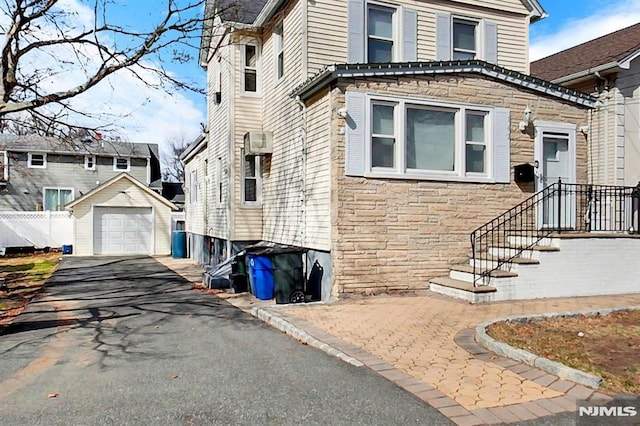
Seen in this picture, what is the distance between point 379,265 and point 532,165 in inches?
170

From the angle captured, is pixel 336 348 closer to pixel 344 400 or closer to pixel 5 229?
pixel 344 400

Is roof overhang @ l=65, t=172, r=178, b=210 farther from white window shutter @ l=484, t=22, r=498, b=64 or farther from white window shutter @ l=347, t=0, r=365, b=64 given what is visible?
white window shutter @ l=484, t=22, r=498, b=64

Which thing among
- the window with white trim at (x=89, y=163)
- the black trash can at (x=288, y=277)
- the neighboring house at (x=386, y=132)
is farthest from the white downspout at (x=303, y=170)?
the window with white trim at (x=89, y=163)

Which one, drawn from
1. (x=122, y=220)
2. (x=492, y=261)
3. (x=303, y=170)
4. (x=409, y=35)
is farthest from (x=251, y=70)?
(x=122, y=220)

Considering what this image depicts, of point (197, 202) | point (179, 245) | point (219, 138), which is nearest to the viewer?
point (219, 138)

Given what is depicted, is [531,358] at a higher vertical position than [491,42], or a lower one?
lower

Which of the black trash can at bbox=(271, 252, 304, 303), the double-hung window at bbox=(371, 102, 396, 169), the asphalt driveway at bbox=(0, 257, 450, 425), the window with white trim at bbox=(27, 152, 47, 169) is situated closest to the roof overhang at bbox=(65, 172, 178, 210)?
the window with white trim at bbox=(27, 152, 47, 169)

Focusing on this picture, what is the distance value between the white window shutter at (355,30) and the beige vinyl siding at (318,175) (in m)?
2.01

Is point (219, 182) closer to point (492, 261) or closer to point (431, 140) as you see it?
point (431, 140)

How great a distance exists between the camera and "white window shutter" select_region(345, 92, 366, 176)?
9844 millimetres

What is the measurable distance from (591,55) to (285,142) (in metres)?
9.51

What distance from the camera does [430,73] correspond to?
10438 mm

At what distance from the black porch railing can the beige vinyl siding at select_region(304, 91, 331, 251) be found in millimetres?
3011

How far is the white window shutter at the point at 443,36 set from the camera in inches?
513
